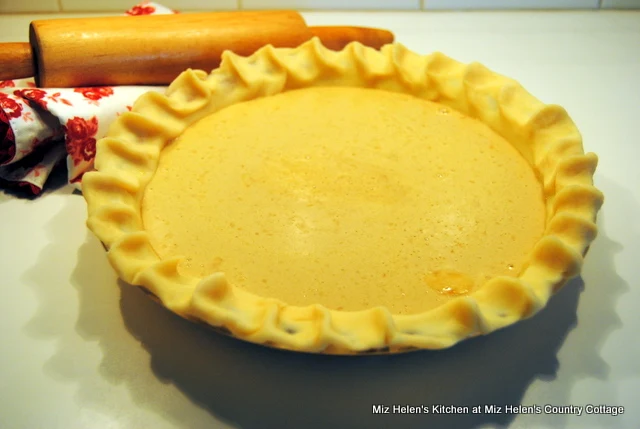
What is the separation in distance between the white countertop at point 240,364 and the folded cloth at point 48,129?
11 centimetres

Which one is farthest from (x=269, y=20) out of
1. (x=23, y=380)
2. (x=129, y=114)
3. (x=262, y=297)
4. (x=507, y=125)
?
(x=23, y=380)

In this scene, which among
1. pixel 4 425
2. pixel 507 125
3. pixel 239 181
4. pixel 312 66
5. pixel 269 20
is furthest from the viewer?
pixel 269 20

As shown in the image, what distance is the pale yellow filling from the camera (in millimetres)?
1023

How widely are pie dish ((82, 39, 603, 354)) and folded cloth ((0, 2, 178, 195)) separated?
13cm

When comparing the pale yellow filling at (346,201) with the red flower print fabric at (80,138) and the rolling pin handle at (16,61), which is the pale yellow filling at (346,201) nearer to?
the red flower print fabric at (80,138)

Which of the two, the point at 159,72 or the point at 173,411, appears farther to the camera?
the point at 159,72

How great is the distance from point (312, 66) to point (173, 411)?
834mm

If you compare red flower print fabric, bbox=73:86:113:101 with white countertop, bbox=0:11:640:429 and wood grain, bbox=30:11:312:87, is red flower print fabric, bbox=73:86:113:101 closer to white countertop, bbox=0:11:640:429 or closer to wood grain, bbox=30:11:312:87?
wood grain, bbox=30:11:312:87

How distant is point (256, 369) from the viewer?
0.99m

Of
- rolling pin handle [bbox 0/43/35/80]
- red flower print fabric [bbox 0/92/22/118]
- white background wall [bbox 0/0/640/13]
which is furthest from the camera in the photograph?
white background wall [bbox 0/0/640/13]

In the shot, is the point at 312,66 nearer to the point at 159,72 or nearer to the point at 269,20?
the point at 269,20

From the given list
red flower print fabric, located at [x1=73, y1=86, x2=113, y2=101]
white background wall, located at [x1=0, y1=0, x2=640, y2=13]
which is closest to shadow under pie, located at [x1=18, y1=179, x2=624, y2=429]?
red flower print fabric, located at [x1=73, y1=86, x2=113, y2=101]

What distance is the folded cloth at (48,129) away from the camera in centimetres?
129

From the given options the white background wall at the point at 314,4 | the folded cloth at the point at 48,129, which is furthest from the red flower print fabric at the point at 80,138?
the white background wall at the point at 314,4
